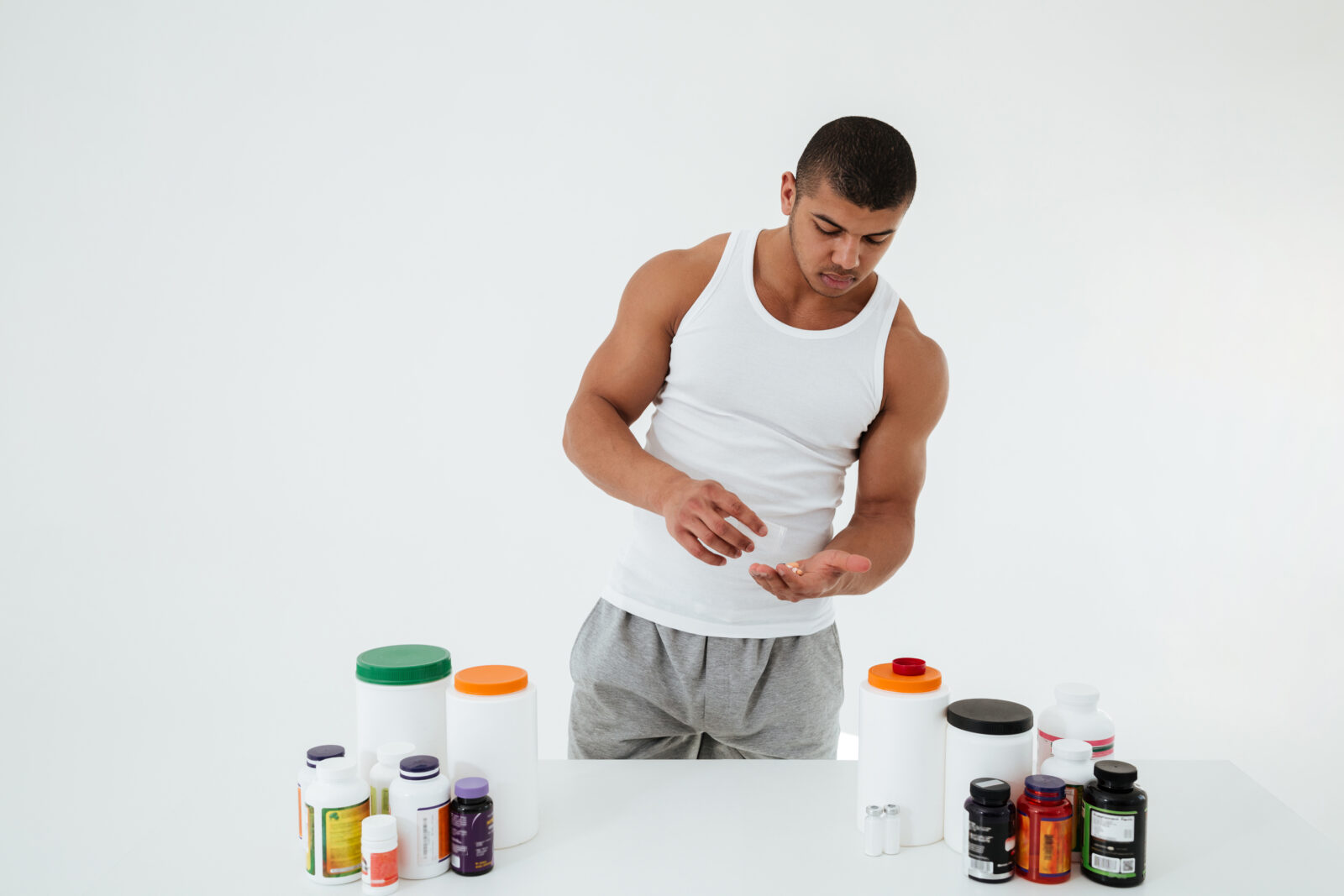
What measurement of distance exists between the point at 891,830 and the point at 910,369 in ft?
2.71

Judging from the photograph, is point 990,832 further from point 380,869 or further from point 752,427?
point 752,427

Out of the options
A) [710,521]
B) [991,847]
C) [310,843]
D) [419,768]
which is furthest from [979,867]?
[310,843]

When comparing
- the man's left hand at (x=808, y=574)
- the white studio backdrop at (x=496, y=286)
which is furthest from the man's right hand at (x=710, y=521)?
the white studio backdrop at (x=496, y=286)

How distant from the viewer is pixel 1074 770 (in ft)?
4.00

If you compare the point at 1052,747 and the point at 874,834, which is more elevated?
the point at 1052,747

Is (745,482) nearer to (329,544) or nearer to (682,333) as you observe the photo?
(682,333)

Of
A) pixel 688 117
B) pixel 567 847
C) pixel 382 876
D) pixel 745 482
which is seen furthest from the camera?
pixel 688 117

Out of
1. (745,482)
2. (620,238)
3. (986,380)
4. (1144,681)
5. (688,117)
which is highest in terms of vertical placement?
(688,117)

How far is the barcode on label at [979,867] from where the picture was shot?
3.92 ft

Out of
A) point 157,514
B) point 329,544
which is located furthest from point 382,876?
point 157,514

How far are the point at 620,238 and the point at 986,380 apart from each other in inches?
51.1

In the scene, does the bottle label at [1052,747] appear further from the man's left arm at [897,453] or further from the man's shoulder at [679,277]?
the man's shoulder at [679,277]

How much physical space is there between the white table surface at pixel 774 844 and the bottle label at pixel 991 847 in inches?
0.7

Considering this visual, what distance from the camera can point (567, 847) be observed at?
128 centimetres
